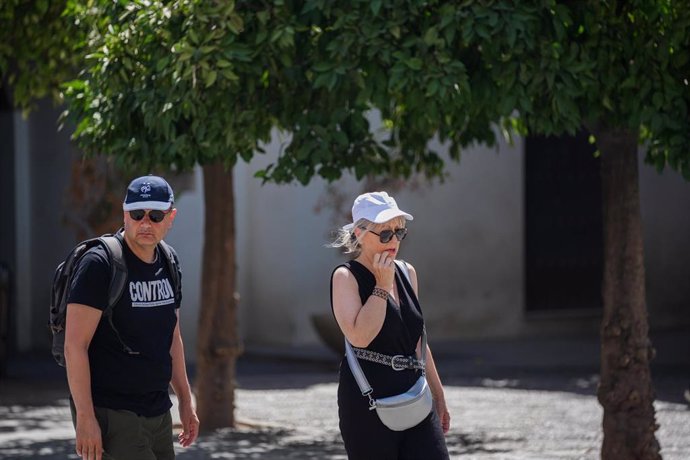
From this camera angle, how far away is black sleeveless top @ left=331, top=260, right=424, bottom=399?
532cm

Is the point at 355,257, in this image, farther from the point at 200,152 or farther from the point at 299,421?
the point at 299,421

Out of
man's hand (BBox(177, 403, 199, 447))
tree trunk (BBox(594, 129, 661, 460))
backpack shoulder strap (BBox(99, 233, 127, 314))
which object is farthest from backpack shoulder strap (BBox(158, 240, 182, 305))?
tree trunk (BBox(594, 129, 661, 460))

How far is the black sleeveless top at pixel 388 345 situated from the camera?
5.32 meters

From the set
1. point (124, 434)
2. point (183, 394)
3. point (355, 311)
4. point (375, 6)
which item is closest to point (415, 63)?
point (375, 6)

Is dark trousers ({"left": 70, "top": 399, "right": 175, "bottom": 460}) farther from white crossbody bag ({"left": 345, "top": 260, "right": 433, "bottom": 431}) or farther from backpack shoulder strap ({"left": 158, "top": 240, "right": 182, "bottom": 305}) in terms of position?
white crossbody bag ({"left": 345, "top": 260, "right": 433, "bottom": 431})

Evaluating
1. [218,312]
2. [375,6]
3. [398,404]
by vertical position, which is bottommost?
[398,404]

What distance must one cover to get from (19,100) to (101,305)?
17.1 feet

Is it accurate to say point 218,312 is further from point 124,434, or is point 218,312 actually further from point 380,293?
point 380,293

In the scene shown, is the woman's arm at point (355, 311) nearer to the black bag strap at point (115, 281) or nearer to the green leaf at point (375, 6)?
the black bag strap at point (115, 281)

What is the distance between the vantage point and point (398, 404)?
5254mm

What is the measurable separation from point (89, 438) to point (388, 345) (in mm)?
1203

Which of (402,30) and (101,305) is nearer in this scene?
(101,305)

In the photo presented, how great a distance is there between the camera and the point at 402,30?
7.04 meters

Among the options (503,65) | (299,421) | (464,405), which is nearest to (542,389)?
(464,405)
